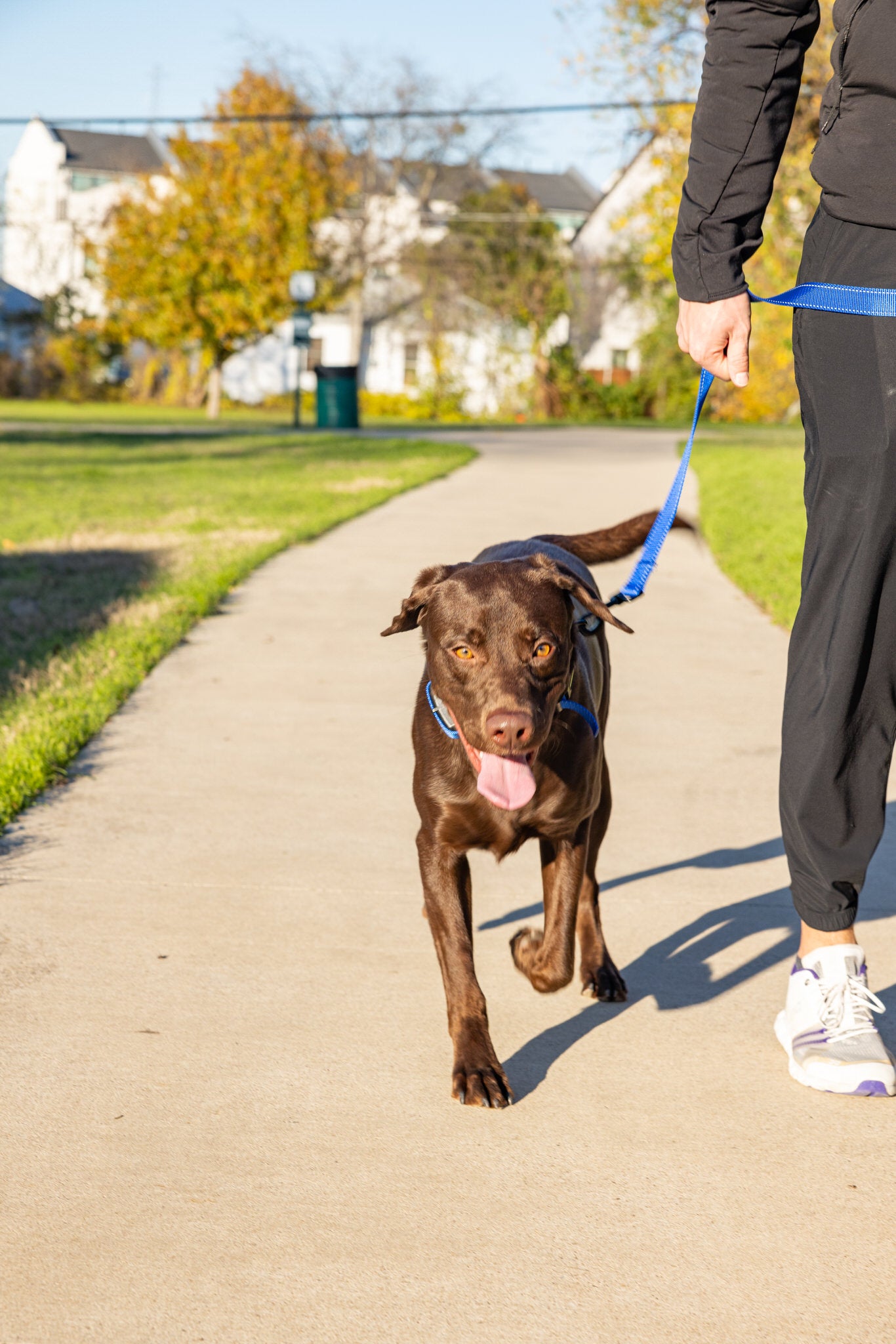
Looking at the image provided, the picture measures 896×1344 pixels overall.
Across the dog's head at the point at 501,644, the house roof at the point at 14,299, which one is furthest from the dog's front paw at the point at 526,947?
the house roof at the point at 14,299

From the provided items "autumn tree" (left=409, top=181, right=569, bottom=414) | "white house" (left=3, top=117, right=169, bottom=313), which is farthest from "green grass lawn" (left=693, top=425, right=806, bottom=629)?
"white house" (left=3, top=117, right=169, bottom=313)

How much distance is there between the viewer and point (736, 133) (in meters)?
2.86

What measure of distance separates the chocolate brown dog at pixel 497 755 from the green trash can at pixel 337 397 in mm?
27736

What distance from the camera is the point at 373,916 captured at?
3.80 metres

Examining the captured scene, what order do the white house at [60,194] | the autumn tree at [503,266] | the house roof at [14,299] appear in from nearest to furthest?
the autumn tree at [503,266], the house roof at [14,299], the white house at [60,194]

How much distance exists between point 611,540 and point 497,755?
145 centimetres

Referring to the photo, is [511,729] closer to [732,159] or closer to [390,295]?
[732,159]

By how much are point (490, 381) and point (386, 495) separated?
3154 cm

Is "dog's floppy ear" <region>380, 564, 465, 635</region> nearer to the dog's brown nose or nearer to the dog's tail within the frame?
the dog's brown nose

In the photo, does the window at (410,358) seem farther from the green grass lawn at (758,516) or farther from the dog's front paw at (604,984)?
the dog's front paw at (604,984)

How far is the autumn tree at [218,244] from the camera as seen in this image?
39906 mm

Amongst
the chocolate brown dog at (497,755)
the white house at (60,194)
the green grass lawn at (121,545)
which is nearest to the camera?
the chocolate brown dog at (497,755)

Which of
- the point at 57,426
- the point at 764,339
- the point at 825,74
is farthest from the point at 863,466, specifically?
the point at 57,426

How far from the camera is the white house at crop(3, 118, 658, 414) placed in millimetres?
46719
